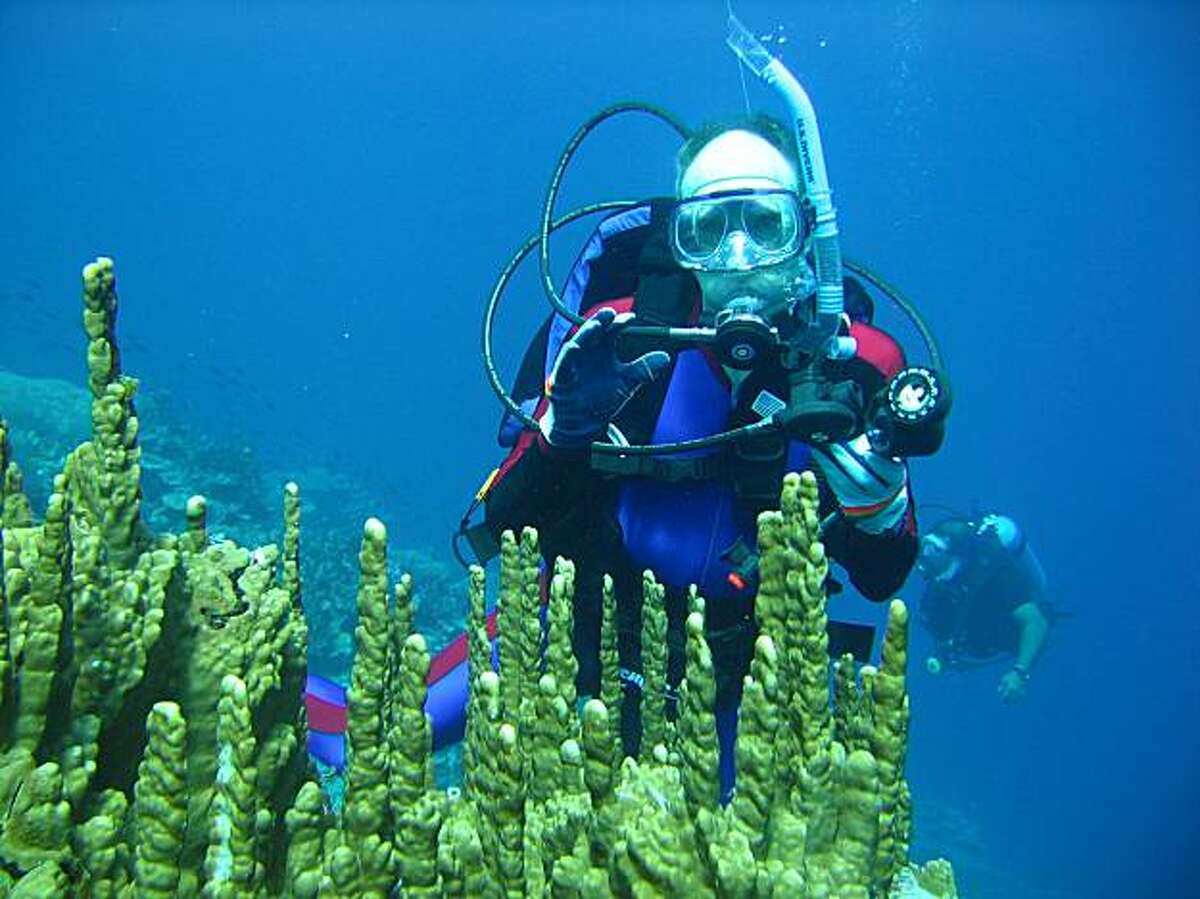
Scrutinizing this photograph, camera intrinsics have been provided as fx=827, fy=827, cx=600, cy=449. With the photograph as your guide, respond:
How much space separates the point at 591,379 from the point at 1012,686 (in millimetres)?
11457

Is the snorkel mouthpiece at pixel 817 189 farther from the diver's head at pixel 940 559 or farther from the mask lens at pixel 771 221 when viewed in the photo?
the diver's head at pixel 940 559

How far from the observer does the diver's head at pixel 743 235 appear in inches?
161

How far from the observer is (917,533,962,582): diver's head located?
13664 mm

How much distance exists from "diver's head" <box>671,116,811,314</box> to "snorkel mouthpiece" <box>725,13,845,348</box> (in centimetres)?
24

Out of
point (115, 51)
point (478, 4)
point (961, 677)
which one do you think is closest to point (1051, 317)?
point (478, 4)

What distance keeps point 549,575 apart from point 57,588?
9.14 feet

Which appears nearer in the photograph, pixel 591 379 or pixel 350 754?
pixel 350 754

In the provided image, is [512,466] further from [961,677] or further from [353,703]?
[961,677]

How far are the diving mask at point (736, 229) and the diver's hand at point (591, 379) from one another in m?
1.06

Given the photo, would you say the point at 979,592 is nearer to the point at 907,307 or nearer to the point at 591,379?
the point at 907,307

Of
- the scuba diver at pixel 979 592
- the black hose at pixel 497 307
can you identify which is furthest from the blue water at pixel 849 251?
the black hose at pixel 497 307

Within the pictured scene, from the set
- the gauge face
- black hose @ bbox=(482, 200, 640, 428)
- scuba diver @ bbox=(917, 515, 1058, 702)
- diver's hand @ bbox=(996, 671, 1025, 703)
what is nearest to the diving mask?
black hose @ bbox=(482, 200, 640, 428)

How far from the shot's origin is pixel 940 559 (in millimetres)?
13711

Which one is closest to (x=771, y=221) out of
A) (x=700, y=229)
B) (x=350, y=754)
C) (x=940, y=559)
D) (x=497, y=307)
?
(x=700, y=229)
